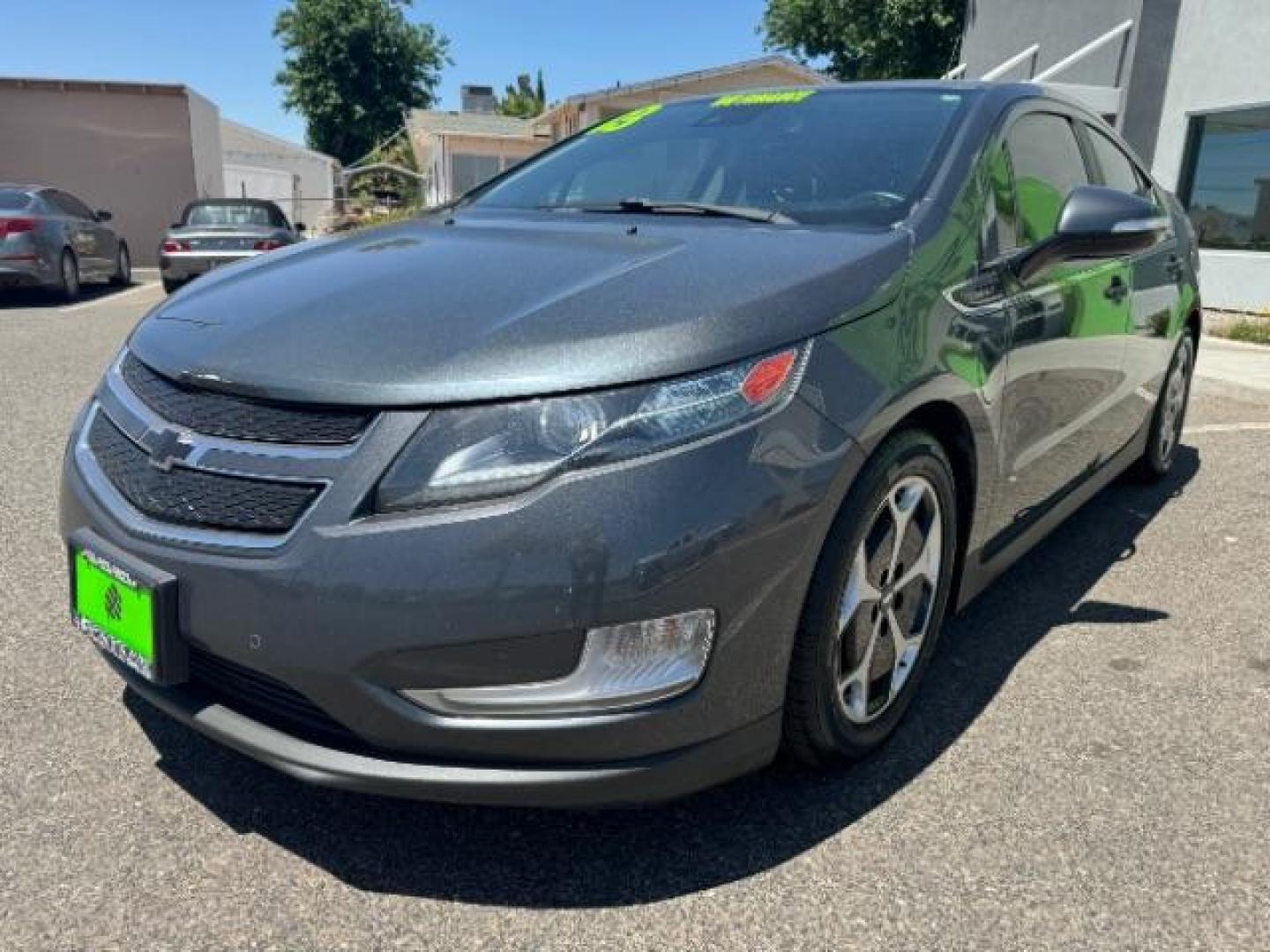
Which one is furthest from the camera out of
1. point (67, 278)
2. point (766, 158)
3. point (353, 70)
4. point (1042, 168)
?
point (353, 70)

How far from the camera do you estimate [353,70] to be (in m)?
49.4

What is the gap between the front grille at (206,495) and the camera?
5.68 feet

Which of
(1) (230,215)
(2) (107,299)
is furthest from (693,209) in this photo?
(2) (107,299)

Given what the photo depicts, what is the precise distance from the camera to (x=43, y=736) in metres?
2.35

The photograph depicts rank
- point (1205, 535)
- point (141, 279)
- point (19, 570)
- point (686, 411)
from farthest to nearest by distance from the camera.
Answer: point (141, 279)
point (1205, 535)
point (19, 570)
point (686, 411)

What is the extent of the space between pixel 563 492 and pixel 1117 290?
2.41 metres

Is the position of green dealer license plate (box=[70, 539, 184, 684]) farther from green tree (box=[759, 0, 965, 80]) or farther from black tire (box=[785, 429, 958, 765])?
green tree (box=[759, 0, 965, 80])

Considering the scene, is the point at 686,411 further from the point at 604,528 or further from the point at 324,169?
the point at 324,169

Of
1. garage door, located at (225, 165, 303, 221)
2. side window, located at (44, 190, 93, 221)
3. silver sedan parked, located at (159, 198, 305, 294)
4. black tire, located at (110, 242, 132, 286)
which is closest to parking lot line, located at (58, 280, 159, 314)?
black tire, located at (110, 242, 132, 286)

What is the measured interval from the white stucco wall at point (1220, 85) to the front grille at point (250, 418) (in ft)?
37.9

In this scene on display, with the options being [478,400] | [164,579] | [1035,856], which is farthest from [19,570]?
[1035,856]

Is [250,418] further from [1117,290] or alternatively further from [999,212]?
[1117,290]

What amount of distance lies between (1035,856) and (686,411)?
115 cm

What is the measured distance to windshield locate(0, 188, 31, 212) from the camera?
37.2 ft
